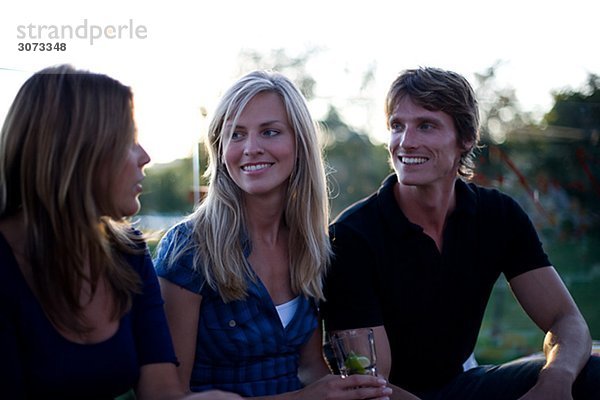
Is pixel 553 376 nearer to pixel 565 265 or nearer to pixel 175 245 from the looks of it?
pixel 175 245

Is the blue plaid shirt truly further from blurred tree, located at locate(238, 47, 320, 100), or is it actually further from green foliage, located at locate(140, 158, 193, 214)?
blurred tree, located at locate(238, 47, 320, 100)

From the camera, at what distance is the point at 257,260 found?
2412mm

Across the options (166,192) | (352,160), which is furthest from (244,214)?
(352,160)

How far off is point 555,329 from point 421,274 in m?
0.50

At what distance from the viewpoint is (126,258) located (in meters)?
1.96

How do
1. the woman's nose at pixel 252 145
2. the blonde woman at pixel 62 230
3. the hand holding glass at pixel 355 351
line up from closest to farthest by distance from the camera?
1. the blonde woman at pixel 62 230
2. the hand holding glass at pixel 355 351
3. the woman's nose at pixel 252 145

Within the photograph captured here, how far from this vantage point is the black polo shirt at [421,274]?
253 centimetres

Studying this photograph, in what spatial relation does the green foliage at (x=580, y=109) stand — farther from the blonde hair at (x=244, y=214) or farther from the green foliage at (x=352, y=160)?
the blonde hair at (x=244, y=214)

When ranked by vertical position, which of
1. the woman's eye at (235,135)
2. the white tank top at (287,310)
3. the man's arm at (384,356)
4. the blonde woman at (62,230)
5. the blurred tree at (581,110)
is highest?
the blurred tree at (581,110)

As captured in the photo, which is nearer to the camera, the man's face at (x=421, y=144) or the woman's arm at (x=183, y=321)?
the woman's arm at (x=183, y=321)

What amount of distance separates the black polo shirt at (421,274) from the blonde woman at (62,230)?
32.3 inches

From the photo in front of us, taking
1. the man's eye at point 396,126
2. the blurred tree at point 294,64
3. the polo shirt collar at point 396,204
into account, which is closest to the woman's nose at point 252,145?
the polo shirt collar at point 396,204

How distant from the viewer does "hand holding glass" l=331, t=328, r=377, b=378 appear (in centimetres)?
210

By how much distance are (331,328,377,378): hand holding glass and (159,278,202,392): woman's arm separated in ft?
1.41
